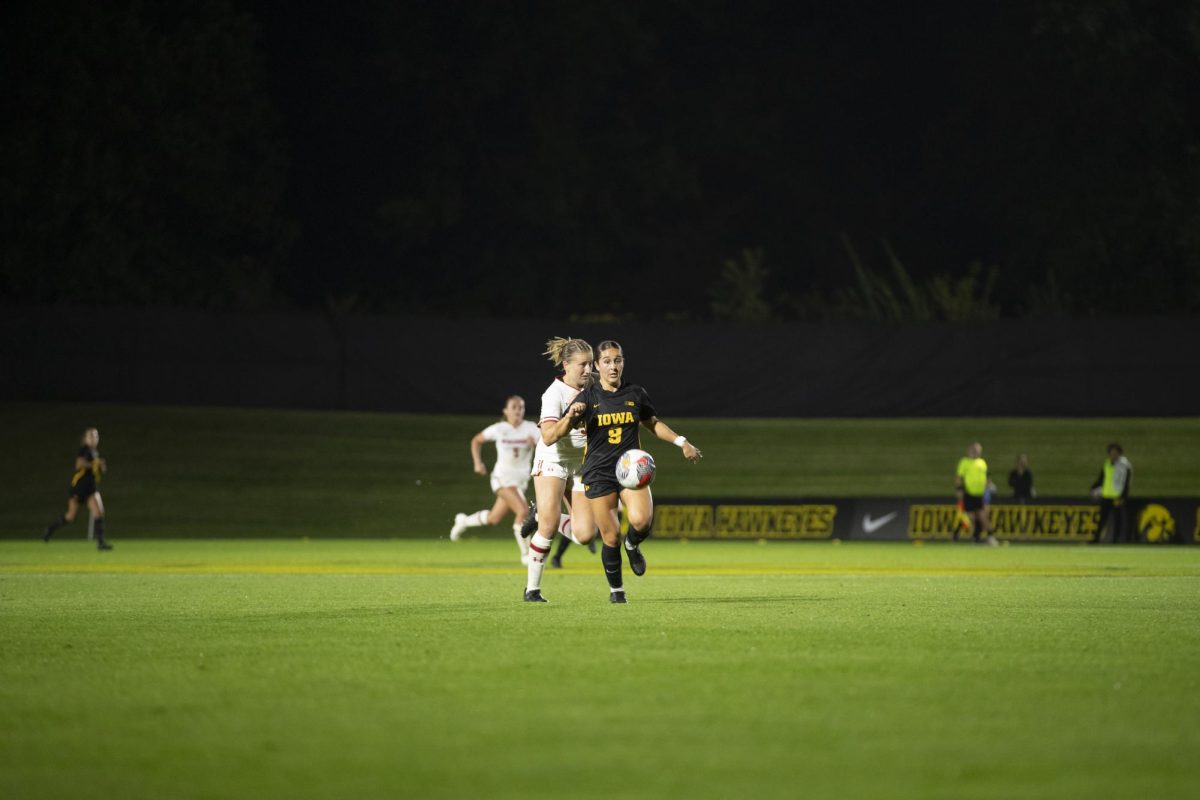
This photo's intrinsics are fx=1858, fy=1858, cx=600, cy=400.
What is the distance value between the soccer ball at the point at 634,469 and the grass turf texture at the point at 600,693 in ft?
3.34

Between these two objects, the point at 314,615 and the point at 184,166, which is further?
the point at 184,166

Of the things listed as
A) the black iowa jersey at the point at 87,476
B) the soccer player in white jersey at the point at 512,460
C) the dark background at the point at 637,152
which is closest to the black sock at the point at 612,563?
the soccer player in white jersey at the point at 512,460

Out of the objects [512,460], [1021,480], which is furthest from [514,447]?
[1021,480]

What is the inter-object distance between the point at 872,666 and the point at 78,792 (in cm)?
500

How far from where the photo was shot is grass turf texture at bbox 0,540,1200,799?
6.90 meters

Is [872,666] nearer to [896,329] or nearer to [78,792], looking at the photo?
[78,792]

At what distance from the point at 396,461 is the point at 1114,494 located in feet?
56.9

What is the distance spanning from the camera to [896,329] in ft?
148

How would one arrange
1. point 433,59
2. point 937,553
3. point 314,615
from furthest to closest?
point 433,59 < point 937,553 < point 314,615

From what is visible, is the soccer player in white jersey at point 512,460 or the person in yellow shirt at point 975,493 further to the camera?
the person in yellow shirt at point 975,493

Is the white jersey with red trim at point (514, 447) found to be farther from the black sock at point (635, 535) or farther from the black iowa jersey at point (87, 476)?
the black sock at point (635, 535)

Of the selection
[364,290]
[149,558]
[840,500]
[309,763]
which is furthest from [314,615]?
[364,290]

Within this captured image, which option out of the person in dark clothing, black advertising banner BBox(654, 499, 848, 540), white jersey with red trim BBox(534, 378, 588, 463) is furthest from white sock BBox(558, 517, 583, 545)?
the person in dark clothing

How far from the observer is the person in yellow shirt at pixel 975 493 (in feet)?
116
